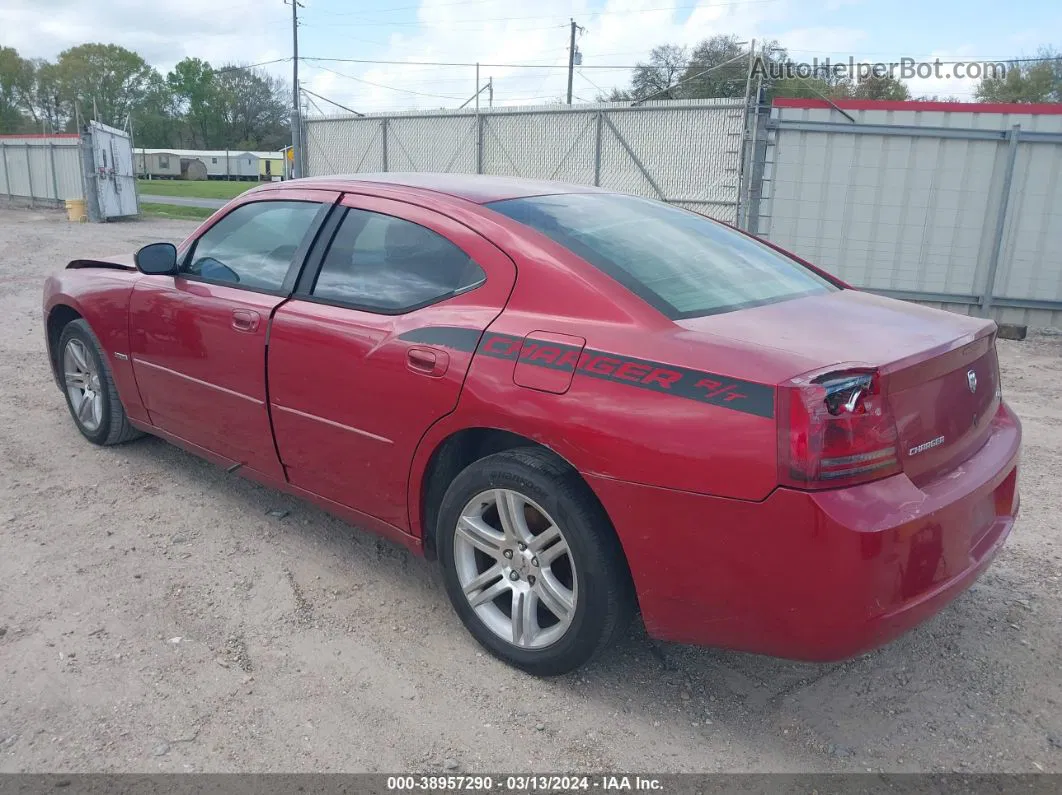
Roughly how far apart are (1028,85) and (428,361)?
137ft

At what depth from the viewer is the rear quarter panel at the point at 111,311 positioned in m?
4.37

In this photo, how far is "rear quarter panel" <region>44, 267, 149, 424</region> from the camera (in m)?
4.37

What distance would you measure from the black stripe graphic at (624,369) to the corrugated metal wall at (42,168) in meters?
24.5

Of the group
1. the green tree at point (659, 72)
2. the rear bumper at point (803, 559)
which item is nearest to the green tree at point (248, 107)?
the green tree at point (659, 72)

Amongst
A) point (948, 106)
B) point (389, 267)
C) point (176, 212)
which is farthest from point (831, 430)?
point (176, 212)

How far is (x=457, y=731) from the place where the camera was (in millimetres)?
2596

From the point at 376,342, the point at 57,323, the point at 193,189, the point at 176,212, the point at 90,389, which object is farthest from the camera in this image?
the point at 193,189

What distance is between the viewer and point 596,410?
2.46 m

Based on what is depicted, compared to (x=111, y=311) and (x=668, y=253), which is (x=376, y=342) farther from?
(x=111, y=311)

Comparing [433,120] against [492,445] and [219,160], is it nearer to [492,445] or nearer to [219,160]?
[492,445]

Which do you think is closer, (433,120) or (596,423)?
(596,423)

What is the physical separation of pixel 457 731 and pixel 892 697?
4.70 ft

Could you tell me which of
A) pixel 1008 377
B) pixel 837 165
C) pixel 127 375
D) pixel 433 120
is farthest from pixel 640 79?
pixel 127 375

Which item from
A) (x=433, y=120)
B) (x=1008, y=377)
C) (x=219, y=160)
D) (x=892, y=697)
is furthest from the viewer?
(x=219, y=160)
